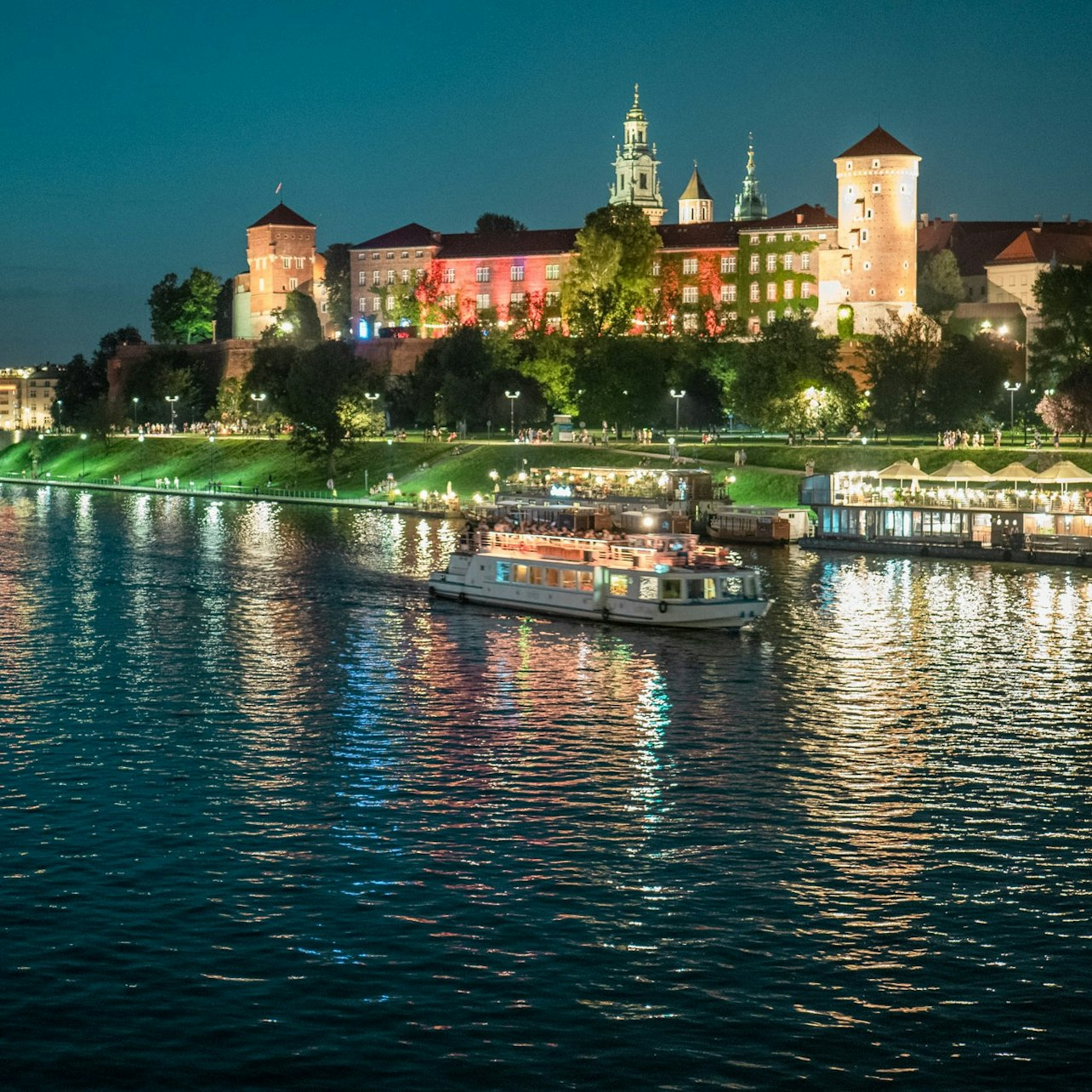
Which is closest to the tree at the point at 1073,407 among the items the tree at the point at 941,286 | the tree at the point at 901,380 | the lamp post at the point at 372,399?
the tree at the point at 901,380

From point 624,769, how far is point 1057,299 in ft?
280

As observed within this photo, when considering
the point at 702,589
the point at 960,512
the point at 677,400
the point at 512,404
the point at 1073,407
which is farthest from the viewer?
the point at 512,404

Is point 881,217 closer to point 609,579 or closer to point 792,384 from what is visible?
point 792,384

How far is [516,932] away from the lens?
2338 centimetres

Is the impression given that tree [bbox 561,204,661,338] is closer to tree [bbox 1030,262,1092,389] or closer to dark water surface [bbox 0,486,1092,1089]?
tree [bbox 1030,262,1092,389]

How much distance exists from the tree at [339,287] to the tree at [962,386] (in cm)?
7695

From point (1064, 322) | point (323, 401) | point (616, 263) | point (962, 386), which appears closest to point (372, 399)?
point (323, 401)

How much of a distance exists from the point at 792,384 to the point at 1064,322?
19.3m

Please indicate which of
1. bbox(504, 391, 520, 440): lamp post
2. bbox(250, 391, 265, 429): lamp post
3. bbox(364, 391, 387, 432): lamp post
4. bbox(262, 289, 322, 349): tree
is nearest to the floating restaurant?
bbox(504, 391, 520, 440): lamp post

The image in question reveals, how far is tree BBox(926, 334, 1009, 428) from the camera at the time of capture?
10638 cm

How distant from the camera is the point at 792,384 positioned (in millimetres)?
105250

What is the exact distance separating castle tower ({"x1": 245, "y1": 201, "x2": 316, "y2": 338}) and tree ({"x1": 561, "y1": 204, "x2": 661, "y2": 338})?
55820 mm

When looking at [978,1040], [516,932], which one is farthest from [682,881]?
[978,1040]

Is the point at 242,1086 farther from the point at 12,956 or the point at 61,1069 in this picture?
the point at 12,956
